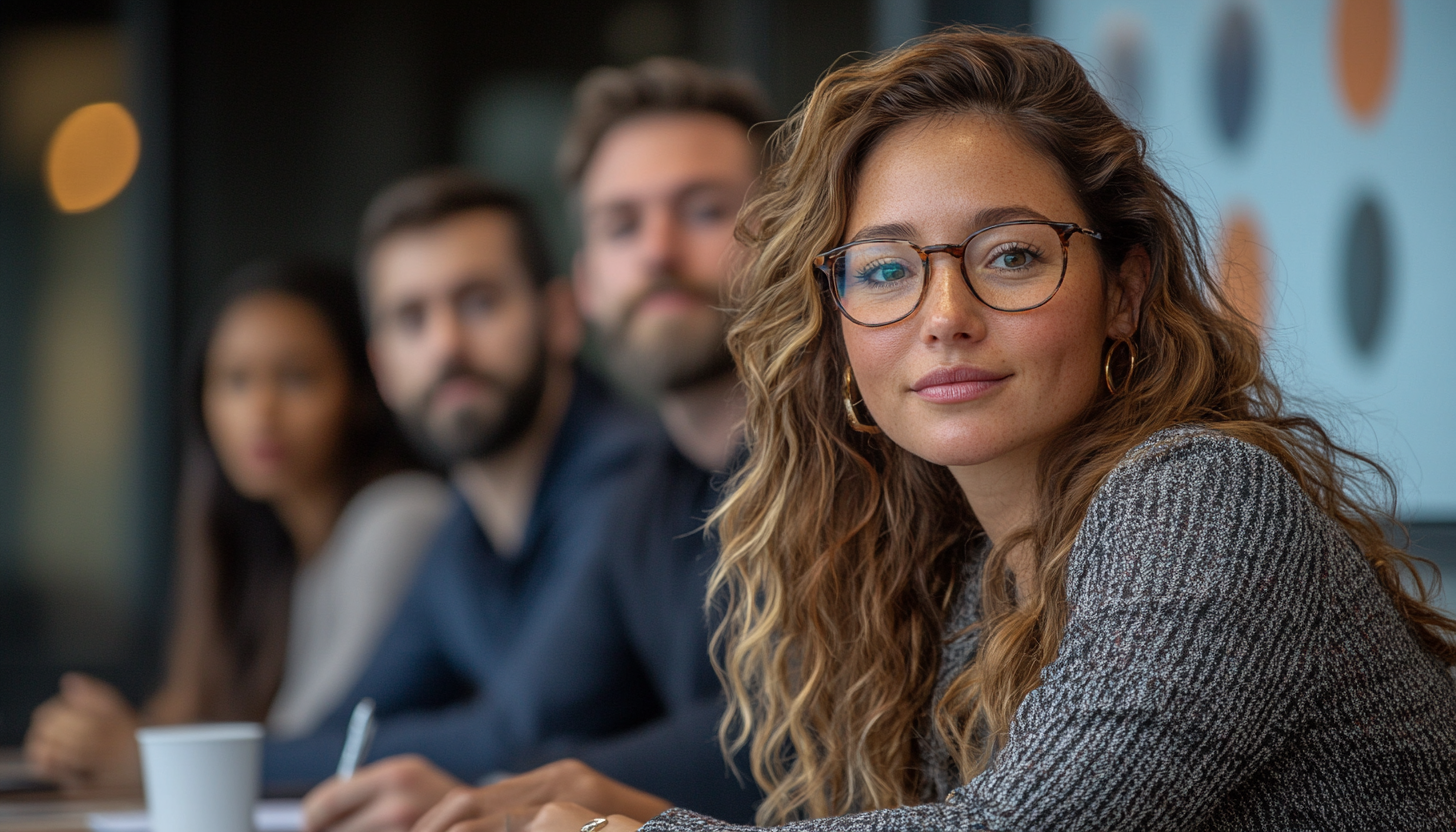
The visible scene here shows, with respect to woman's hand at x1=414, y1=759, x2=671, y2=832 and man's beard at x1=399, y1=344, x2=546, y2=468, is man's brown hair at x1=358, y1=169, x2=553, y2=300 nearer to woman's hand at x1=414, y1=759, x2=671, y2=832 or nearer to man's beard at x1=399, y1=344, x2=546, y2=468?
man's beard at x1=399, y1=344, x2=546, y2=468

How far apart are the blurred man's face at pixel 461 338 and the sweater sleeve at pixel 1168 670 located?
1847 mm

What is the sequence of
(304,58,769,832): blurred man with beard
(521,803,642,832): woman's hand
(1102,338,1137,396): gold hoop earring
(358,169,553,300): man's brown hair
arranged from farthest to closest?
1. (358,169,553,300): man's brown hair
2. (304,58,769,832): blurred man with beard
3. (1102,338,1137,396): gold hoop earring
4. (521,803,642,832): woman's hand

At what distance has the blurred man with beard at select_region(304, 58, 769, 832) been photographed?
1.91m

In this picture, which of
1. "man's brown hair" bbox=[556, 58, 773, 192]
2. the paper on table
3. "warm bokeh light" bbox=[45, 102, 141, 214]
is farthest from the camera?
"warm bokeh light" bbox=[45, 102, 141, 214]

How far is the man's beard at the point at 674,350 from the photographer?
223cm

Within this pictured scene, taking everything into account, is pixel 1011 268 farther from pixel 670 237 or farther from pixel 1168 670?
pixel 670 237

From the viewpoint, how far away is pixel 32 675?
2908 millimetres

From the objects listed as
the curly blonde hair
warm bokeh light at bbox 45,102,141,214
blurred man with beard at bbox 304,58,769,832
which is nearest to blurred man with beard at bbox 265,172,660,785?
blurred man with beard at bbox 304,58,769,832

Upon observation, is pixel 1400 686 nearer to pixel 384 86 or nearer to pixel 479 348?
pixel 479 348

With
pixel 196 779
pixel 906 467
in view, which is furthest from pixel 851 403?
pixel 196 779

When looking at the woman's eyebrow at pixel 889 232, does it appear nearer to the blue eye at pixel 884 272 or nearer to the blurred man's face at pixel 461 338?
the blue eye at pixel 884 272

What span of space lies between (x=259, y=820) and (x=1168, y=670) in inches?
38.8

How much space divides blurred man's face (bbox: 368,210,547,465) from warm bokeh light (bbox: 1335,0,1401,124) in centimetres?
153

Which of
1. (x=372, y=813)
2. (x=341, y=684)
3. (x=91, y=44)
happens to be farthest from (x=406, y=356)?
(x=372, y=813)
